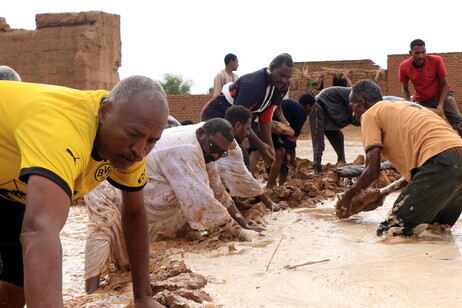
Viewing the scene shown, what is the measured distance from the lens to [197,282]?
2617mm

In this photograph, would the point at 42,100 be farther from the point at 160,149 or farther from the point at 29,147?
the point at 160,149

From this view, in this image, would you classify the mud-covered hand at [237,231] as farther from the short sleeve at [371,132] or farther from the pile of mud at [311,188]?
the pile of mud at [311,188]

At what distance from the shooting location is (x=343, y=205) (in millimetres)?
4512

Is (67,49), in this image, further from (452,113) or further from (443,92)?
(452,113)

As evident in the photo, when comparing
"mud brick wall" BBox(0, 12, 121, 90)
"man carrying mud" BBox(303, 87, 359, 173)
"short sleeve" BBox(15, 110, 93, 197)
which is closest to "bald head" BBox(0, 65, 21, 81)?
"short sleeve" BBox(15, 110, 93, 197)

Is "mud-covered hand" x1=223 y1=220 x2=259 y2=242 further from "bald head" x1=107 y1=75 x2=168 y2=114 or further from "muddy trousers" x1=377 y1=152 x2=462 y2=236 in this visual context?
"bald head" x1=107 y1=75 x2=168 y2=114

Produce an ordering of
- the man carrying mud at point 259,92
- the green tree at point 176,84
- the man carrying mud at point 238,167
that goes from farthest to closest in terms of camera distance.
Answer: the green tree at point 176,84 → the man carrying mud at point 259,92 → the man carrying mud at point 238,167

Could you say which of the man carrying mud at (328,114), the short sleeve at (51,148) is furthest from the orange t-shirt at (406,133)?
the man carrying mud at (328,114)

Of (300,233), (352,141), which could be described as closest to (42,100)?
(300,233)

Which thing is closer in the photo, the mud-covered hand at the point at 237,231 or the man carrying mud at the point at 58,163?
the man carrying mud at the point at 58,163

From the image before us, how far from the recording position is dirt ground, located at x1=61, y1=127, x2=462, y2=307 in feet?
8.16

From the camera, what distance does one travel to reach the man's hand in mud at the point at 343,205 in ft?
14.6

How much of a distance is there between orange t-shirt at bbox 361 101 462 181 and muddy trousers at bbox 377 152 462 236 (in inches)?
3.7

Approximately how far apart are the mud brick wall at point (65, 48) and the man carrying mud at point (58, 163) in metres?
6.37
